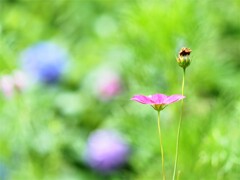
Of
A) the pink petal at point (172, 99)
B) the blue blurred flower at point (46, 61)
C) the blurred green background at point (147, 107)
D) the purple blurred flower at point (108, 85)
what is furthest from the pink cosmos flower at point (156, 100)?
the blue blurred flower at point (46, 61)

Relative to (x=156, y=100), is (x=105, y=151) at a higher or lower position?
higher

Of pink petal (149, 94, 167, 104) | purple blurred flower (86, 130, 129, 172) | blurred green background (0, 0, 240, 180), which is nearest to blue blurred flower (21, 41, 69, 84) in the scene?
blurred green background (0, 0, 240, 180)

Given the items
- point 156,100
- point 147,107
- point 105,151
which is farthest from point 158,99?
point 105,151

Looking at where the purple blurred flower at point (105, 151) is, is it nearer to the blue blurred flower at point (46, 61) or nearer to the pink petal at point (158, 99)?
the blue blurred flower at point (46, 61)

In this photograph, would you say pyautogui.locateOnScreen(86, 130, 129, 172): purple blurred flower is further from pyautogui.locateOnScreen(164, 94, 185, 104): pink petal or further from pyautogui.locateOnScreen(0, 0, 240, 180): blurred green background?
pyautogui.locateOnScreen(164, 94, 185, 104): pink petal

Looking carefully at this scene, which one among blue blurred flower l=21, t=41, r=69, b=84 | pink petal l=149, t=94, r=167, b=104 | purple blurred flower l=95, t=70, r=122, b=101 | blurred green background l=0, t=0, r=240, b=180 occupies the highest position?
blue blurred flower l=21, t=41, r=69, b=84

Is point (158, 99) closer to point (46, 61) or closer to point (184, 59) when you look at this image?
point (184, 59)

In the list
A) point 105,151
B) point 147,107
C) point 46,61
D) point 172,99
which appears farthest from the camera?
point 46,61
